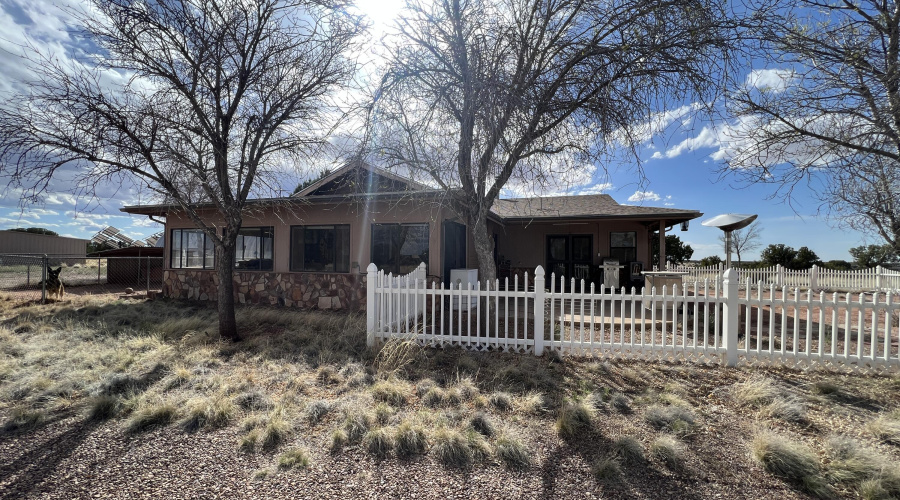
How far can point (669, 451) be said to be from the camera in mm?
2762

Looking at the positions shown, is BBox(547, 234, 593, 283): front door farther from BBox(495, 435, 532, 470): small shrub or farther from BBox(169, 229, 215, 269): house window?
BBox(169, 229, 215, 269): house window

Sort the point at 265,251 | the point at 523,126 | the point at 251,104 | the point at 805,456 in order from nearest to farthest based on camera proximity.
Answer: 1. the point at 805,456
2. the point at 523,126
3. the point at 251,104
4. the point at 265,251

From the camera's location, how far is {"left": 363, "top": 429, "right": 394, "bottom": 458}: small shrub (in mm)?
2871

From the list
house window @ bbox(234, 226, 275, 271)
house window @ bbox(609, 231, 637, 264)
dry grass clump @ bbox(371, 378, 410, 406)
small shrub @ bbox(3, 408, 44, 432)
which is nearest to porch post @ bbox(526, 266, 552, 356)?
dry grass clump @ bbox(371, 378, 410, 406)

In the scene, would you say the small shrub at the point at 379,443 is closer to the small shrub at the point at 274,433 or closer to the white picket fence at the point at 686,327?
the small shrub at the point at 274,433

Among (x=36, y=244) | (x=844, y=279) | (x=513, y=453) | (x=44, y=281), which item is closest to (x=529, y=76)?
(x=513, y=453)

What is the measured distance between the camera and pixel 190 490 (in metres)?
2.42

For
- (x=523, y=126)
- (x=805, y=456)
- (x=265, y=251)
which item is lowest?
(x=805, y=456)

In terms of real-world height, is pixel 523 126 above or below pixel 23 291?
above

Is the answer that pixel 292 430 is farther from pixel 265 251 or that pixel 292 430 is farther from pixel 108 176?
pixel 265 251

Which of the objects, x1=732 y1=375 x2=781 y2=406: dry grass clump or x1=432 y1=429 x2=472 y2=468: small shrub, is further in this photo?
x1=732 y1=375 x2=781 y2=406: dry grass clump

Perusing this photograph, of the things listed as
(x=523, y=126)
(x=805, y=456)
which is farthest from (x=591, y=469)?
(x=523, y=126)

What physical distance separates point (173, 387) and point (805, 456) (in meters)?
5.80

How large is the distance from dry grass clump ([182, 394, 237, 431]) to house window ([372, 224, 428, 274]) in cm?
558
